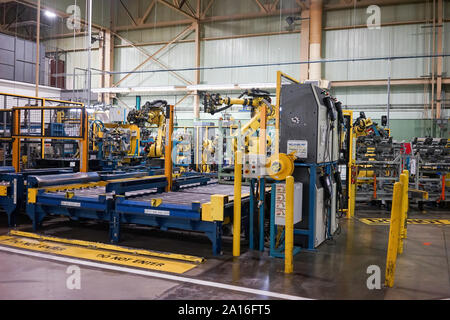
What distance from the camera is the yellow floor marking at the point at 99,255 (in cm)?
503

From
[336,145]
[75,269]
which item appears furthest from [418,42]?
[75,269]

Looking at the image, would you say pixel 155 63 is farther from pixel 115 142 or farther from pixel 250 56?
pixel 115 142

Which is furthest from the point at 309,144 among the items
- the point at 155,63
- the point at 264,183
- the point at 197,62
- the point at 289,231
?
the point at 155,63

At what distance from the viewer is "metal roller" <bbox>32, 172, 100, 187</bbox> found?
687cm

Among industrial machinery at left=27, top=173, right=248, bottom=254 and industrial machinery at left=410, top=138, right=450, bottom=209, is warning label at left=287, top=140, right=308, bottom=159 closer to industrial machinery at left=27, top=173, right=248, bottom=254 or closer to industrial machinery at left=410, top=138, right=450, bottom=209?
industrial machinery at left=27, top=173, right=248, bottom=254

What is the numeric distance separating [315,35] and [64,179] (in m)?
14.0

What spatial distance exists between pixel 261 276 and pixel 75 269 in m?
2.18

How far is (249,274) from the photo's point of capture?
15.8 feet

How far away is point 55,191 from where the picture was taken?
276 inches

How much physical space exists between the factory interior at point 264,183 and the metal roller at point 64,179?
0.03 meters

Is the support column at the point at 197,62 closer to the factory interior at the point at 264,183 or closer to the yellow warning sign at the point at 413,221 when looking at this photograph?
the factory interior at the point at 264,183

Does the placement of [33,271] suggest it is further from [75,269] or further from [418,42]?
[418,42]

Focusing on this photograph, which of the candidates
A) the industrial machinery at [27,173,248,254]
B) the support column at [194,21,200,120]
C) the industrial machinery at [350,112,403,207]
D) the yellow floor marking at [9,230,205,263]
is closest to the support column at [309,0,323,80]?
the support column at [194,21,200,120]

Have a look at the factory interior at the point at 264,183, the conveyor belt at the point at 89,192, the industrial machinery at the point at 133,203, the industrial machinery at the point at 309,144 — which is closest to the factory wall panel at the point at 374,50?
the factory interior at the point at 264,183
